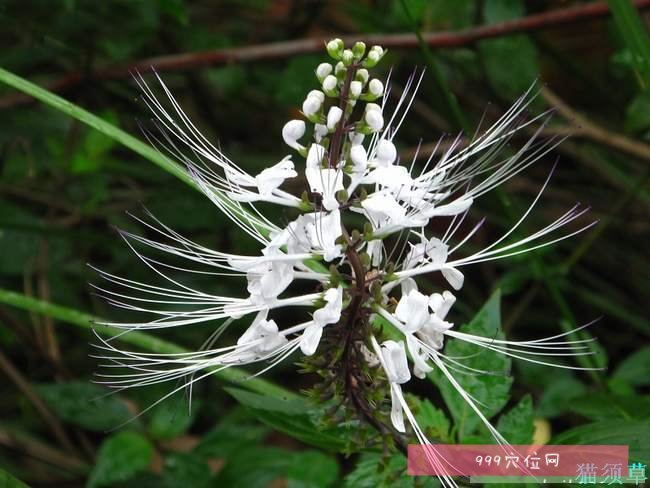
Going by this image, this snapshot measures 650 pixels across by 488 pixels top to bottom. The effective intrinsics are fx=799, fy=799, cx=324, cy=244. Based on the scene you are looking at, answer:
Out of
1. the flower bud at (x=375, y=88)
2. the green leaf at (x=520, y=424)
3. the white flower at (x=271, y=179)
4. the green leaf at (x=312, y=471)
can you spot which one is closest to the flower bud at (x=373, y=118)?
the flower bud at (x=375, y=88)

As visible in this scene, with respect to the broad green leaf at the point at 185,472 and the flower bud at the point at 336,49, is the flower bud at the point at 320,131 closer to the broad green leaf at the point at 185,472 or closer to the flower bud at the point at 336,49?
the flower bud at the point at 336,49

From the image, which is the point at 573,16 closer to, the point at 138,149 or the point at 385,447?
the point at 138,149

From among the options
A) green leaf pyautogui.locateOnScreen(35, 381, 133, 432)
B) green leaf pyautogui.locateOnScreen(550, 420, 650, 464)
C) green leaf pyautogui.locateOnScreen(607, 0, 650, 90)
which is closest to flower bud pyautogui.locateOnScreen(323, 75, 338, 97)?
green leaf pyautogui.locateOnScreen(607, 0, 650, 90)

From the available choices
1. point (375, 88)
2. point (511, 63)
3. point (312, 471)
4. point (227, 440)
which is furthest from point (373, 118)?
point (511, 63)

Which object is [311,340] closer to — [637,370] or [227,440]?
[227,440]

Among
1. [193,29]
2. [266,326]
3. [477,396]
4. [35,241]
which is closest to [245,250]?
[35,241]

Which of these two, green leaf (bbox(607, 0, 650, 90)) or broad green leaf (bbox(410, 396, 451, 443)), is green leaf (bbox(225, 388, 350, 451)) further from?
green leaf (bbox(607, 0, 650, 90))
